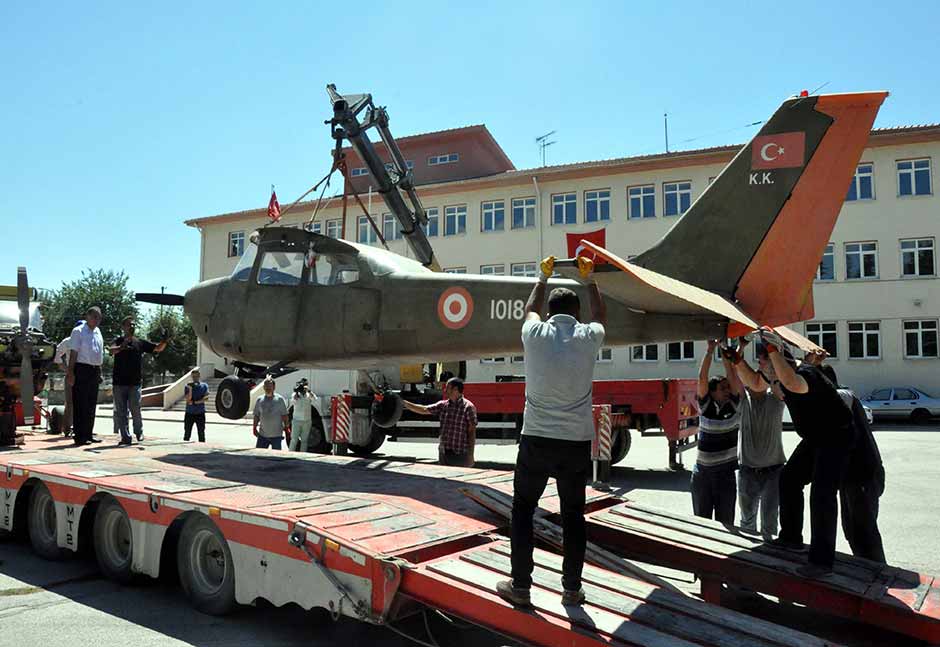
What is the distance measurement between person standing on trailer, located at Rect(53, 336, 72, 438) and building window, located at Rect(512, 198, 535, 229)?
23930mm

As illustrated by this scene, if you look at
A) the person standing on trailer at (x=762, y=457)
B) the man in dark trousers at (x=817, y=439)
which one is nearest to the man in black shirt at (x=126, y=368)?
the person standing on trailer at (x=762, y=457)

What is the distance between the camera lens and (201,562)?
547 centimetres

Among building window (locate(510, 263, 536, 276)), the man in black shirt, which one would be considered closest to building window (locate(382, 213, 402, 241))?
building window (locate(510, 263, 536, 276))

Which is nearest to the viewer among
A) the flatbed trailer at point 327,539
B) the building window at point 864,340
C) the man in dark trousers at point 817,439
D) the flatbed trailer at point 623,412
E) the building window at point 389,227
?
the flatbed trailer at point 327,539

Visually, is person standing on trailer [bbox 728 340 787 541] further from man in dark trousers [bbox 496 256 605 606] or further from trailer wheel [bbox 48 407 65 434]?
trailer wheel [bbox 48 407 65 434]

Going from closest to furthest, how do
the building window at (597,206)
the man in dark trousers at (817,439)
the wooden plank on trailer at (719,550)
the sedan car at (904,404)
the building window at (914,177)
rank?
the wooden plank on trailer at (719,550) < the man in dark trousers at (817,439) < the sedan car at (904,404) < the building window at (914,177) < the building window at (597,206)

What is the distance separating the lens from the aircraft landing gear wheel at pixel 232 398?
7430 mm

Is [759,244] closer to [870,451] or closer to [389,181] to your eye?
[870,451]

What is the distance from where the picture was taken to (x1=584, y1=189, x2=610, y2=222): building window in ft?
99.8

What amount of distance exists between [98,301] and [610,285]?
5897 centimetres

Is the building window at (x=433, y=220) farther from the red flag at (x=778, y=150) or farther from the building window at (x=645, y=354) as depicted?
the red flag at (x=778, y=150)

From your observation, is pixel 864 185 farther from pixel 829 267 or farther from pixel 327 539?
pixel 327 539

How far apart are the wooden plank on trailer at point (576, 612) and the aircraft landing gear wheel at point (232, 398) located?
13.4 feet

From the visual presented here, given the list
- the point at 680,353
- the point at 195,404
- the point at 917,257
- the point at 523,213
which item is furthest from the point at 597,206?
the point at 195,404
